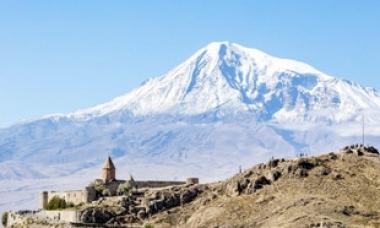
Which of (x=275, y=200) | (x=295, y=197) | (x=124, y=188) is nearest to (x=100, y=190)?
(x=124, y=188)

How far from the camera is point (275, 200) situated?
107m

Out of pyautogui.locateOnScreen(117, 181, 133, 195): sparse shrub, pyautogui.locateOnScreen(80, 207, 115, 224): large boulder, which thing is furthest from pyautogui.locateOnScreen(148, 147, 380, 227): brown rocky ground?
pyautogui.locateOnScreen(117, 181, 133, 195): sparse shrub

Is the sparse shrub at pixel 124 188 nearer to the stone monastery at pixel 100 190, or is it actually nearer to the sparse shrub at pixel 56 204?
the stone monastery at pixel 100 190

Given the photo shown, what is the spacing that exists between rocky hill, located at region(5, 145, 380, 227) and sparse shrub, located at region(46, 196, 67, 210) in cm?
1042

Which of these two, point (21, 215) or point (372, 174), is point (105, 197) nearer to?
point (21, 215)

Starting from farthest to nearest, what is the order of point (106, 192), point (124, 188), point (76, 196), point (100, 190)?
point (100, 190)
point (124, 188)
point (106, 192)
point (76, 196)

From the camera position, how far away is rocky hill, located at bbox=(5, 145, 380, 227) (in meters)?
102

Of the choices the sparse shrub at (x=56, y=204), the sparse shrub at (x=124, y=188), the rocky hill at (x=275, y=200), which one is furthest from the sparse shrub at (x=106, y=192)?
the rocky hill at (x=275, y=200)

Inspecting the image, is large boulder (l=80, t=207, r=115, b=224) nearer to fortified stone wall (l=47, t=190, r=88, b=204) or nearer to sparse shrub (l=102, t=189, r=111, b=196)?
fortified stone wall (l=47, t=190, r=88, b=204)

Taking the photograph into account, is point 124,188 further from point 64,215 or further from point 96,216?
point 96,216

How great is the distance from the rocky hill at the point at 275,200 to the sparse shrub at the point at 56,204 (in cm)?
1042

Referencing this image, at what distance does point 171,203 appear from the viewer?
4594 inches

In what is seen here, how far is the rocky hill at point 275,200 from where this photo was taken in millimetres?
101688

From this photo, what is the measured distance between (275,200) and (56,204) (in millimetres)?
36956
